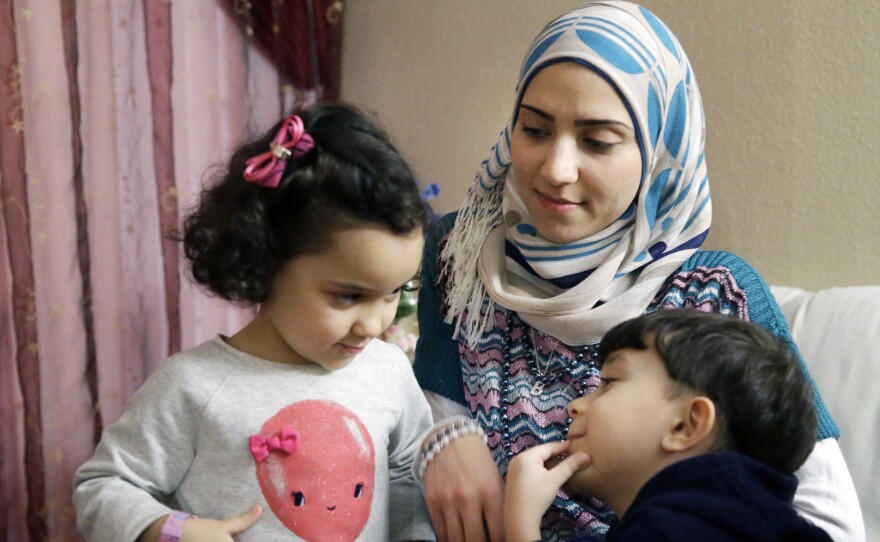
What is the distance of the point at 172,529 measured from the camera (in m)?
0.98

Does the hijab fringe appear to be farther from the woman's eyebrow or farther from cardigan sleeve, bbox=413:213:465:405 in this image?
the woman's eyebrow

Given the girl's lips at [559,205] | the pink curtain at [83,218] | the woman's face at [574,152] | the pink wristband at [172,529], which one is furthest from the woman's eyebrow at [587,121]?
the pink curtain at [83,218]

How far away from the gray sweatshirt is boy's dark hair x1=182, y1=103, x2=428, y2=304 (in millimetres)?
131

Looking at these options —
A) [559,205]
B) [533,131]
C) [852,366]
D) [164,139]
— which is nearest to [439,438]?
[559,205]

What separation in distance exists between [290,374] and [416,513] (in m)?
0.33

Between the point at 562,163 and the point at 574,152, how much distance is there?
40 millimetres

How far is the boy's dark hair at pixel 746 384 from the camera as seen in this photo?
3.30ft

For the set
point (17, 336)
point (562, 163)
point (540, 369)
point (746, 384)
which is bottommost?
point (17, 336)

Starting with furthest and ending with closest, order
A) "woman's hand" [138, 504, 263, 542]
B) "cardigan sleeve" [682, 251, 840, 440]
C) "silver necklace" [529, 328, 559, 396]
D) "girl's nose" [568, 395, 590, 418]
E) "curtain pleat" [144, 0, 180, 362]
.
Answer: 1. "curtain pleat" [144, 0, 180, 362]
2. "silver necklace" [529, 328, 559, 396]
3. "cardigan sleeve" [682, 251, 840, 440]
4. "girl's nose" [568, 395, 590, 418]
5. "woman's hand" [138, 504, 263, 542]

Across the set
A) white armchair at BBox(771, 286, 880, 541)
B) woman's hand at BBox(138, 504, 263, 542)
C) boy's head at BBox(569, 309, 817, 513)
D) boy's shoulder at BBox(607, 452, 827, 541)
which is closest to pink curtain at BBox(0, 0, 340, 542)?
woman's hand at BBox(138, 504, 263, 542)

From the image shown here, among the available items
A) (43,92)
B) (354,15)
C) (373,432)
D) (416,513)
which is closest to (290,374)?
(373,432)

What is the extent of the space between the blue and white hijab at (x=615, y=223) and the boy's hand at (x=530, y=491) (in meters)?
0.29

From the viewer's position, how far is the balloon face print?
107 cm

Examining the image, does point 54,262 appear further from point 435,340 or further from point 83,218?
point 435,340
